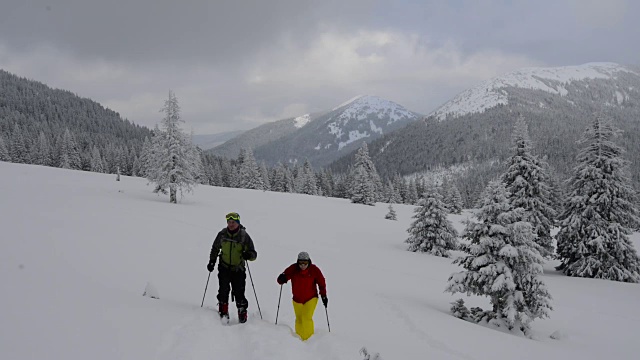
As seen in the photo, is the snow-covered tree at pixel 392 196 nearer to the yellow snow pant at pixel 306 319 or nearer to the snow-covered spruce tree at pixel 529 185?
the snow-covered spruce tree at pixel 529 185

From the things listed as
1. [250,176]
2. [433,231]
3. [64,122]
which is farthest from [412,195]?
[64,122]

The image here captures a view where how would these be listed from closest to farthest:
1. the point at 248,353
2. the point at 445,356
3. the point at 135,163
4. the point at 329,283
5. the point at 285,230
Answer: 1. the point at 248,353
2. the point at 445,356
3. the point at 329,283
4. the point at 285,230
5. the point at 135,163

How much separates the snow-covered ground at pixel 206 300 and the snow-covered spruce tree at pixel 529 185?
3287mm

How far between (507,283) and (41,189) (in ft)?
104

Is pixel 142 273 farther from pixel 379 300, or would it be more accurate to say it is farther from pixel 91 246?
pixel 379 300

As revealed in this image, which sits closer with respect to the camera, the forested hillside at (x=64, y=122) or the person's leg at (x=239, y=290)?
the person's leg at (x=239, y=290)

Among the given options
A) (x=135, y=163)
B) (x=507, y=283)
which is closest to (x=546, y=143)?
(x=135, y=163)

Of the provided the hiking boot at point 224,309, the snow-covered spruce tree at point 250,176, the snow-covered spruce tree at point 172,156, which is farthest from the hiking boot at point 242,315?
the snow-covered spruce tree at point 250,176

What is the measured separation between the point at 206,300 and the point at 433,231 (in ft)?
60.6

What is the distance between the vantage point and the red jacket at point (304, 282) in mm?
6602

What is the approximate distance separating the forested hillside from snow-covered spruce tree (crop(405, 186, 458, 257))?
76.0m

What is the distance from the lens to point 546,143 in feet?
538

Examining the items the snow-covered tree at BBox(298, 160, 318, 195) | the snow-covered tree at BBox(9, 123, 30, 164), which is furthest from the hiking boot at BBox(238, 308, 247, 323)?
the snow-covered tree at BBox(9, 123, 30, 164)

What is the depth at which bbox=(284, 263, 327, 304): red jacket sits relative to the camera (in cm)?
660
